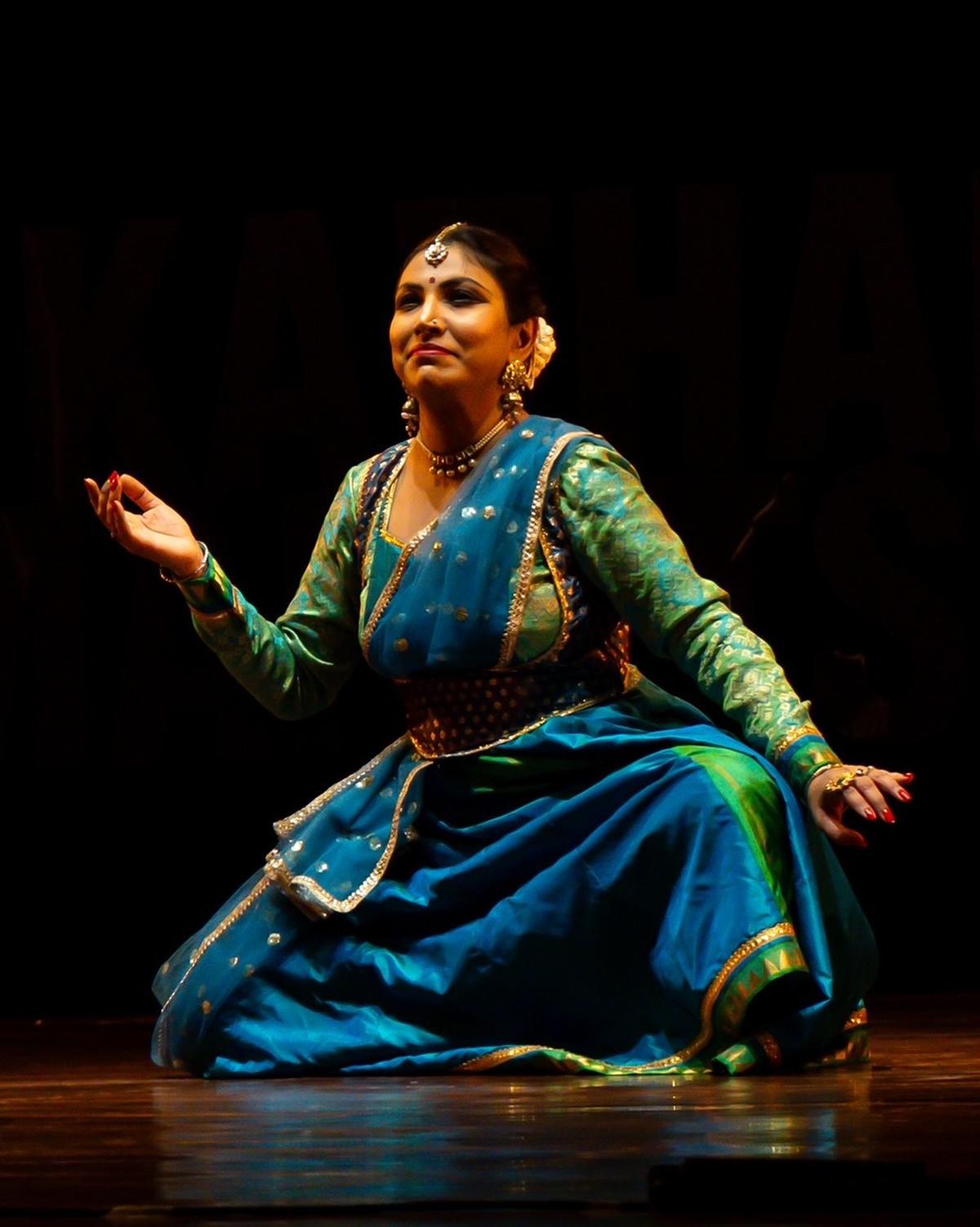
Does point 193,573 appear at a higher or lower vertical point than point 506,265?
lower

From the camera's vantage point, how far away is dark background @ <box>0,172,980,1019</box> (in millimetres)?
4344

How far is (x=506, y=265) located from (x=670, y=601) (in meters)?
0.55

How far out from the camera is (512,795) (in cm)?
306

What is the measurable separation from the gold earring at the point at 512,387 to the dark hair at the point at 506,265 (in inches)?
2.4

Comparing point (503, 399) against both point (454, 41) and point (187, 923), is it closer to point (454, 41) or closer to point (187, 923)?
point (454, 41)

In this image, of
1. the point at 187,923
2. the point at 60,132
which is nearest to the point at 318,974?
the point at 187,923

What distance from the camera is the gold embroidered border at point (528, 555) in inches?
119

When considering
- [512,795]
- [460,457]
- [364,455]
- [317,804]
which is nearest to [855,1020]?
[512,795]

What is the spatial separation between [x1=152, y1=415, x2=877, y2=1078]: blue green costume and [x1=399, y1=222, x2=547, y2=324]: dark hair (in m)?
0.16

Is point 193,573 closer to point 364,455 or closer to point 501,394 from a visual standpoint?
point 501,394

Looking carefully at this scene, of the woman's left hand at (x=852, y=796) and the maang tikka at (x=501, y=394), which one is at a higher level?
the maang tikka at (x=501, y=394)

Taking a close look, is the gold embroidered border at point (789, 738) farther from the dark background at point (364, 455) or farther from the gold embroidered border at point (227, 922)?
the dark background at point (364, 455)

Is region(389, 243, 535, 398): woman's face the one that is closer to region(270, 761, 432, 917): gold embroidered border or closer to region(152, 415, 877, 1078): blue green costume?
region(152, 415, 877, 1078): blue green costume

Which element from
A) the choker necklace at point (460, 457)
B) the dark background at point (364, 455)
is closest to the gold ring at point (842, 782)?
the choker necklace at point (460, 457)
